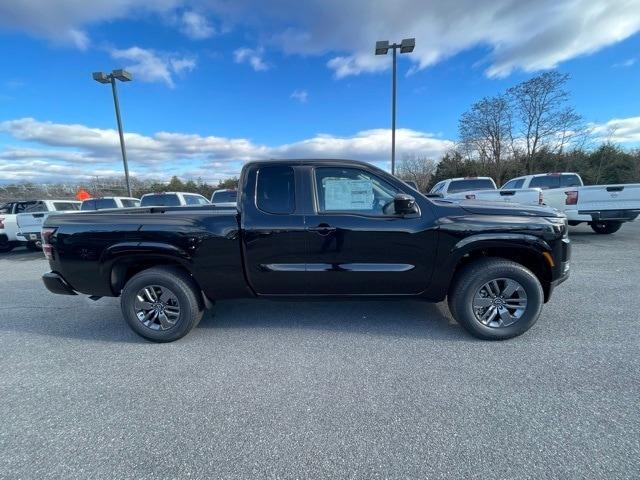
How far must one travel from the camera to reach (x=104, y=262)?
3357 mm

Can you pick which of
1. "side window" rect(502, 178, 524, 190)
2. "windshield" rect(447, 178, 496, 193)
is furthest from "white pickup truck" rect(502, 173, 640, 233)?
"side window" rect(502, 178, 524, 190)

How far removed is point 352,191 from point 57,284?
3521 mm

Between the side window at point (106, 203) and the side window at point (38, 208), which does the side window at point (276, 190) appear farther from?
the side window at point (38, 208)

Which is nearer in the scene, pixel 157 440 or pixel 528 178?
pixel 157 440

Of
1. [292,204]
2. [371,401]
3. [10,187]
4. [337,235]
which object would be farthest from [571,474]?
[10,187]

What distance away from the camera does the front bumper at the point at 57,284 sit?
3506mm

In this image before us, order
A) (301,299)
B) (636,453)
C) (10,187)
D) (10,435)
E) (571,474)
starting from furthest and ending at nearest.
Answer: (10,187) < (301,299) < (10,435) < (636,453) < (571,474)

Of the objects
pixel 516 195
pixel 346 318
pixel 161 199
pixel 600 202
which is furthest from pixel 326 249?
pixel 161 199

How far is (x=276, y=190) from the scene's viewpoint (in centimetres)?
331

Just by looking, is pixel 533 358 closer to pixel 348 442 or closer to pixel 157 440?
pixel 348 442

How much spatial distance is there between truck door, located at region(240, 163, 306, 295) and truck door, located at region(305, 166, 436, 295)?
5.6 inches

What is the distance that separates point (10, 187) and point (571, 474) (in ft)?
122

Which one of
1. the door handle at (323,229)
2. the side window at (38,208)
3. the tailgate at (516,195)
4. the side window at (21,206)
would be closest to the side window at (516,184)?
the tailgate at (516,195)

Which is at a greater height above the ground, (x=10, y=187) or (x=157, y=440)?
(x=10, y=187)
